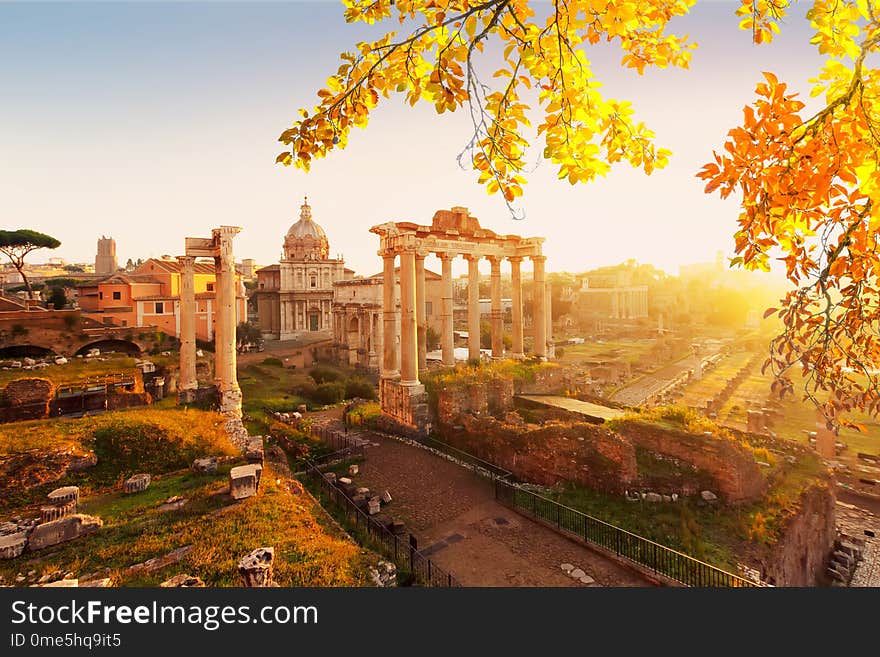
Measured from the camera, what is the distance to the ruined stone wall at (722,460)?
9.44 meters

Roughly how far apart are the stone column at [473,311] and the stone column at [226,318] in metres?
9.45

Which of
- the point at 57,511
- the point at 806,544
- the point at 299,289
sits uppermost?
the point at 299,289

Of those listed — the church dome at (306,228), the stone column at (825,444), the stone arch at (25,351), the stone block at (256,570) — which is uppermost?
the church dome at (306,228)

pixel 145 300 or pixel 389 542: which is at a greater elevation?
pixel 145 300

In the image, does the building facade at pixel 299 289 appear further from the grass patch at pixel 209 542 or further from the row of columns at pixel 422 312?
the grass patch at pixel 209 542

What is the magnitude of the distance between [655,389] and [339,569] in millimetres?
29374


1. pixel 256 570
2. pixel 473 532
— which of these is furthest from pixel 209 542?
pixel 473 532

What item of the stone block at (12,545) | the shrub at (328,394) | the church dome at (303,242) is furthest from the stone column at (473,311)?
the church dome at (303,242)

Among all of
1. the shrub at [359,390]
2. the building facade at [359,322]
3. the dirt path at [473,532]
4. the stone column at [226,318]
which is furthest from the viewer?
the building facade at [359,322]

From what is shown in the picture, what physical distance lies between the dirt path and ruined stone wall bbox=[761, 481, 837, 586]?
297cm

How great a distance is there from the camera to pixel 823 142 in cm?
236

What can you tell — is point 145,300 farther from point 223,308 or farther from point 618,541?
point 618,541

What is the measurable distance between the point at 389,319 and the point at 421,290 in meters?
4.93

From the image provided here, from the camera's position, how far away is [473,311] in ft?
Result: 65.1
